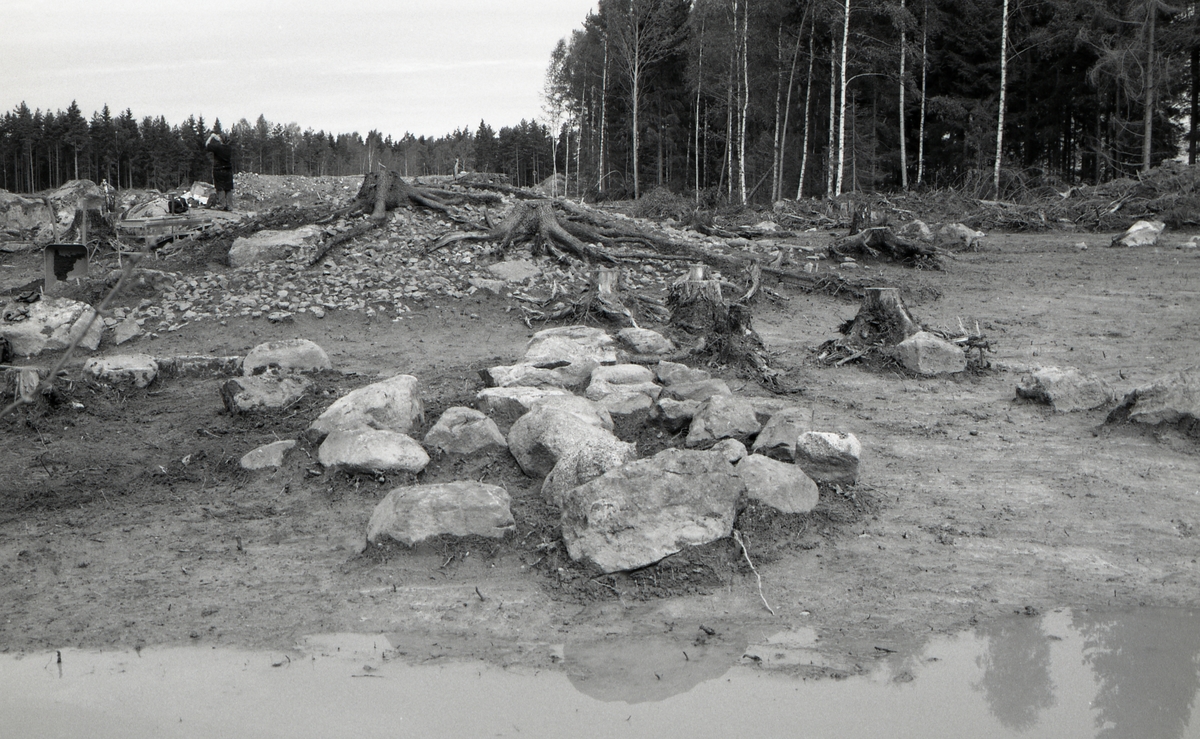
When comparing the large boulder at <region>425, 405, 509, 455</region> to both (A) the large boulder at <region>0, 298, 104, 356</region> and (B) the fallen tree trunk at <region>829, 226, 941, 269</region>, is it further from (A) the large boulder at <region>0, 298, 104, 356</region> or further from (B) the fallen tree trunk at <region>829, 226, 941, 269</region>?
(B) the fallen tree trunk at <region>829, 226, 941, 269</region>

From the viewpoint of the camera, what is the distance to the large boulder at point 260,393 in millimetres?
6281

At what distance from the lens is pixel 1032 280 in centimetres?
1198

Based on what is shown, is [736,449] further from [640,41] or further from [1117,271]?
[640,41]

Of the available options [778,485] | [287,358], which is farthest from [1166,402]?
[287,358]

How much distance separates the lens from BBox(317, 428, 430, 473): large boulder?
526 cm

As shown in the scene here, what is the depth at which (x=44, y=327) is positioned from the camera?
9078mm

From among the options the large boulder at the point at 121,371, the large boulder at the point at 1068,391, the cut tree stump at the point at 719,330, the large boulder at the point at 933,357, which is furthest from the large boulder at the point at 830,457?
the large boulder at the point at 121,371

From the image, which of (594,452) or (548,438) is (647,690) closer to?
(594,452)

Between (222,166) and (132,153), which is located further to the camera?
(132,153)

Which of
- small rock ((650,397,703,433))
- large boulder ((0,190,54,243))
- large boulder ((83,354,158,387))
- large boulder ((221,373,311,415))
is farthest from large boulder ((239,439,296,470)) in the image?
large boulder ((0,190,54,243))

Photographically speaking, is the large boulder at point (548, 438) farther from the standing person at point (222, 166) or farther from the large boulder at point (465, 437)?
the standing person at point (222, 166)

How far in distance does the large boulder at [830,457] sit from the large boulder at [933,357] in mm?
2656

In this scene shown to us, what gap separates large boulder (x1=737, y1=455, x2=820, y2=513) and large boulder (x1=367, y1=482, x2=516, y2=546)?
1.19m

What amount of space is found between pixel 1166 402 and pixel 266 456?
17.6 ft
